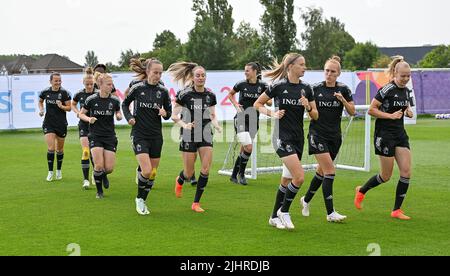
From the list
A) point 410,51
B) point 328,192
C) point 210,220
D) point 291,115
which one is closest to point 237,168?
point 210,220

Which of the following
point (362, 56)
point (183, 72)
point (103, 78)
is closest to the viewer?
point (183, 72)

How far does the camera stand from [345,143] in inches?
839

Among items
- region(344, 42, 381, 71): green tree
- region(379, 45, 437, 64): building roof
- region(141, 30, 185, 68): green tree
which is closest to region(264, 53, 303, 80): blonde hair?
region(141, 30, 185, 68): green tree

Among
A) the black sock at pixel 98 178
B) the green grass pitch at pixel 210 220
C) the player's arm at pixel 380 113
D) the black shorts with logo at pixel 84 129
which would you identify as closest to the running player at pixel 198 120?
the green grass pitch at pixel 210 220

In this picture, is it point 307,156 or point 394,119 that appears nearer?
point 394,119

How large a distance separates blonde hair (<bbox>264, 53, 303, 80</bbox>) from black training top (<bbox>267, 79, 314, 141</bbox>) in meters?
0.23

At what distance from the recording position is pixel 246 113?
13.4 m

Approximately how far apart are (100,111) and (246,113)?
9.99 feet

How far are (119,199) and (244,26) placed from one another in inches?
3055

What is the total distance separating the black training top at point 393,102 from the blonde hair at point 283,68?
1369 millimetres

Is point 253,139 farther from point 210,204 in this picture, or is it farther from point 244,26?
point 244,26

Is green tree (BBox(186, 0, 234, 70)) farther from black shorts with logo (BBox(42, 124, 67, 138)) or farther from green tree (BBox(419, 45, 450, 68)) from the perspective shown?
black shorts with logo (BBox(42, 124, 67, 138))

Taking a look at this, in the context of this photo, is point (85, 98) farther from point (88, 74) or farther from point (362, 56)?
point (362, 56)

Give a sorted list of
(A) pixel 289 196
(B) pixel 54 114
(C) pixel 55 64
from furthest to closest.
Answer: (C) pixel 55 64 < (B) pixel 54 114 < (A) pixel 289 196
